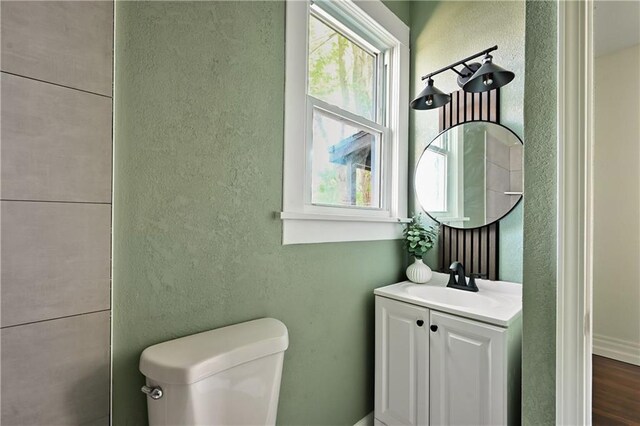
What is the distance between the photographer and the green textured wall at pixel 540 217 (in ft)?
2.43

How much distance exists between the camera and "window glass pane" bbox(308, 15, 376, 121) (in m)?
1.52

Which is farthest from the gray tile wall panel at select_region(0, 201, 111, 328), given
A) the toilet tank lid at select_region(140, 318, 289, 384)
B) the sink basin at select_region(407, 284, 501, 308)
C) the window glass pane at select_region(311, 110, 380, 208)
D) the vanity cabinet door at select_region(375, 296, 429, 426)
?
the sink basin at select_region(407, 284, 501, 308)

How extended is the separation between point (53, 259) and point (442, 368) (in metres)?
1.45

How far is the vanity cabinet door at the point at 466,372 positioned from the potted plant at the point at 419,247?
42cm

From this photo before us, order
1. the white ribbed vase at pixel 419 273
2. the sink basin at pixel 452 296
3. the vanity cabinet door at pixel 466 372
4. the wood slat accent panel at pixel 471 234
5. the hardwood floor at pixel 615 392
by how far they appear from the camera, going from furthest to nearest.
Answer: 1. the white ribbed vase at pixel 419 273
2. the wood slat accent panel at pixel 471 234
3. the sink basin at pixel 452 296
4. the vanity cabinet door at pixel 466 372
5. the hardwood floor at pixel 615 392

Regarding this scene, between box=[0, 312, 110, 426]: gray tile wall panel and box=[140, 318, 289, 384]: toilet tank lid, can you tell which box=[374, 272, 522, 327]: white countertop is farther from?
box=[0, 312, 110, 426]: gray tile wall panel

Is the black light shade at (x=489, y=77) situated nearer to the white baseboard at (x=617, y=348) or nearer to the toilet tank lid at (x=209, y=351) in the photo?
the white baseboard at (x=617, y=348)

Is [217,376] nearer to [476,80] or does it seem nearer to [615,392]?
[615,392]

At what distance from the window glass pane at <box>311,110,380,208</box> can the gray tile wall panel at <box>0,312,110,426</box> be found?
100 cm

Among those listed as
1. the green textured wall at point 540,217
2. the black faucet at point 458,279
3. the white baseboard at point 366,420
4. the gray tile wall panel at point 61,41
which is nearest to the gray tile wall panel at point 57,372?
the gray tile wall panel at point 61,41

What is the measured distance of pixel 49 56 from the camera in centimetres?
74

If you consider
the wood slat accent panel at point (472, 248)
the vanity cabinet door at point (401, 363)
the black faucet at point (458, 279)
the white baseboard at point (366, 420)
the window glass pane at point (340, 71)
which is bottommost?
the white baseboard at point (366, 420)

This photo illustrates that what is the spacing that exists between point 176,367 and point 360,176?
129 centimetres

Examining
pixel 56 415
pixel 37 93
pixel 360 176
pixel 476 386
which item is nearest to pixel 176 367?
pixel 56 415
